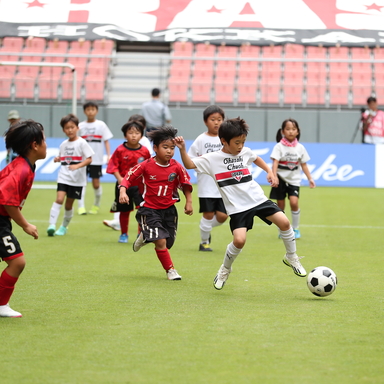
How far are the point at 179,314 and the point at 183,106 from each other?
15.7 metres

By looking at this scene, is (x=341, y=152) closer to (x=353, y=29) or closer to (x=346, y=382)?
(x=353, y=29)

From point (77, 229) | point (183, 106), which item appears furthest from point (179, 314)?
point (183, 106)

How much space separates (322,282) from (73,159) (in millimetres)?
5324

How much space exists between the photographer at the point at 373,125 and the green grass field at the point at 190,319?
29.6 ft

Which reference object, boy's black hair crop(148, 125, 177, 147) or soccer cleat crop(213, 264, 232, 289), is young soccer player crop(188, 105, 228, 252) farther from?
soccer cleat crop(213, 264, 232, 289)

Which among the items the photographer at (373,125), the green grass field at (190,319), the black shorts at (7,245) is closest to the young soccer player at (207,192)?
the green grass field at (190,319)

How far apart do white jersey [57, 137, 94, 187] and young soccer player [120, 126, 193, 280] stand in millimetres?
3136

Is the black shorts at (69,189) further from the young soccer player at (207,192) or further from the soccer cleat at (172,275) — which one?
the soccer cleat at (172,275)

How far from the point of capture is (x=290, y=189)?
383 inches

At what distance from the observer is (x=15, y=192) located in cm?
477

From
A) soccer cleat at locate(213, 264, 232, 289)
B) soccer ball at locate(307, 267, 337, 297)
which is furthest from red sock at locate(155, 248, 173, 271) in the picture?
soccer ball at locate(307, 267, 337, 297)

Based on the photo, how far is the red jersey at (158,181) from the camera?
22.3 ft

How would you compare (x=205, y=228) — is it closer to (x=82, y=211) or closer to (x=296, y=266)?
(x=296, y=266)

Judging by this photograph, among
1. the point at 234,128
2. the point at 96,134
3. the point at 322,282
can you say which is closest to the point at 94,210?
the point at 96,134
